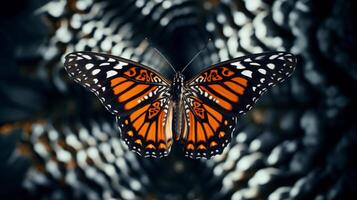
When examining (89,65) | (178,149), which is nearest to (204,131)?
(178,149)

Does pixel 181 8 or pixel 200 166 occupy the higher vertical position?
pixel 181 8

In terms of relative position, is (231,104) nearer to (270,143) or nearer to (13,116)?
(270,143)

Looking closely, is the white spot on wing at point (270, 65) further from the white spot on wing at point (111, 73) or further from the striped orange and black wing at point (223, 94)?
the white spot on wing at point (111, 73)

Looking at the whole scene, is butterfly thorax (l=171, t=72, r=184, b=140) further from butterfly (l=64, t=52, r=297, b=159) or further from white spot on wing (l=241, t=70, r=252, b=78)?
white spot on wing (l=241, t=70, r=252, b=78)

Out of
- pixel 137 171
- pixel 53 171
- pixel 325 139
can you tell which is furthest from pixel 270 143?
pixel 53 171

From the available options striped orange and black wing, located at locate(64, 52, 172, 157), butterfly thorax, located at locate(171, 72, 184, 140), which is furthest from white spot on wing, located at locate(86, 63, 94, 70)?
butterfly thorax, located at locate(171, 72, 184, 140)

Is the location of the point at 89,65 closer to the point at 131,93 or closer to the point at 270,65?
the point at 131,93
